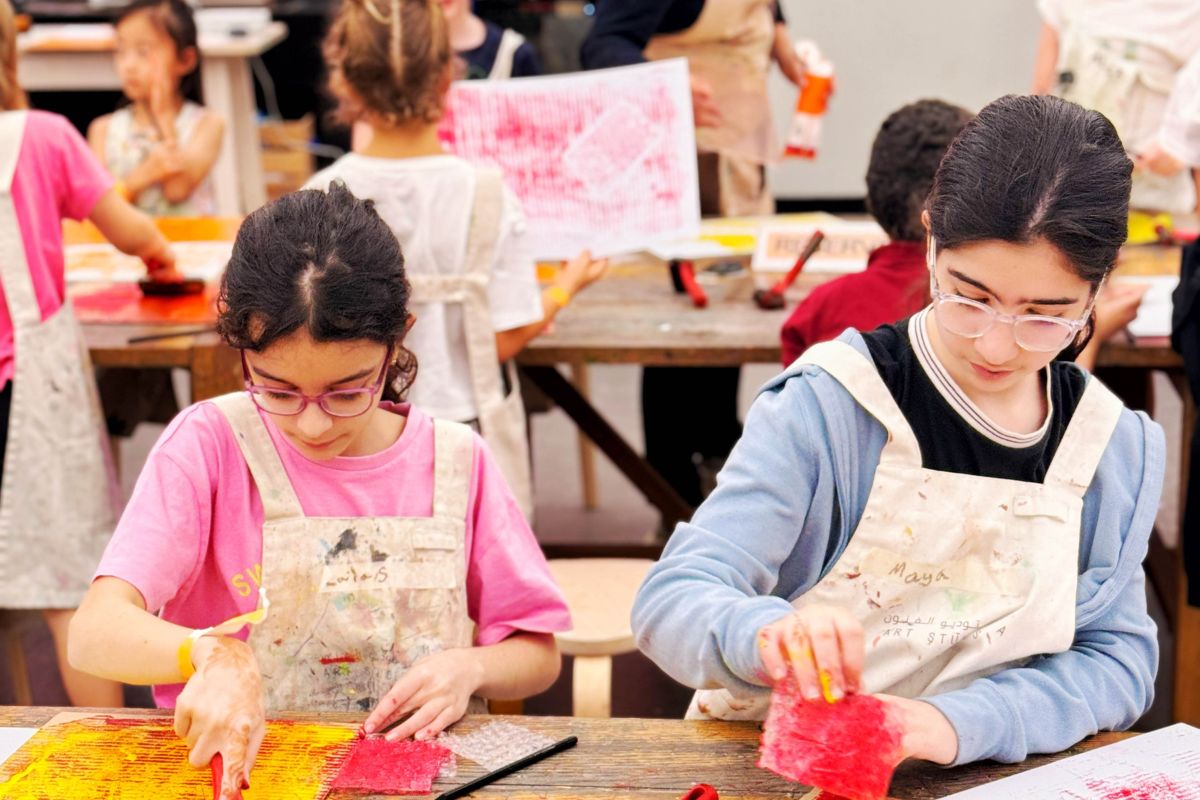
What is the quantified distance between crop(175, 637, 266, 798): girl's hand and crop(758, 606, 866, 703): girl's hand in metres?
0.47

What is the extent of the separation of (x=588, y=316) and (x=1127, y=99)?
1.69 metres

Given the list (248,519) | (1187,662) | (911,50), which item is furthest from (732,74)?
(911,50)

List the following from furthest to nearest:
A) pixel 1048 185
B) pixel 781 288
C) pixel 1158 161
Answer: pixel 1158 161 < pixel 781 288 < pixel 1048 185

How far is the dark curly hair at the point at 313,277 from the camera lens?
144cm

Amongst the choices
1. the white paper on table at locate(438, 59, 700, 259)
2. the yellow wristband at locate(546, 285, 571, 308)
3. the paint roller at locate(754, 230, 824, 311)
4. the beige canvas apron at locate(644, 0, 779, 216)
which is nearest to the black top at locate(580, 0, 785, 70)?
the beige canvas apron at locate(644, 0, 779, 216)

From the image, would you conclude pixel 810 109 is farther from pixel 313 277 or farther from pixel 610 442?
pixel 313 277

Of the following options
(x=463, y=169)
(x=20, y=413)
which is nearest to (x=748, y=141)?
(x=463, y=169)

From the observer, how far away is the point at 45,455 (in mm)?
2486

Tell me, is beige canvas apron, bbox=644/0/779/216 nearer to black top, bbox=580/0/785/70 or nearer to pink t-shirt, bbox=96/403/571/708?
black top, bbox=580/0/785/70

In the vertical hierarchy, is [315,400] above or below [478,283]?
above

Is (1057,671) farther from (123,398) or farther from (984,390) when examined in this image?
(123,398)

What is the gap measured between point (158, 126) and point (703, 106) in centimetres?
167

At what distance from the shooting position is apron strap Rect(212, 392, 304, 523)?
1.52 m

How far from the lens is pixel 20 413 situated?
2.45 m
